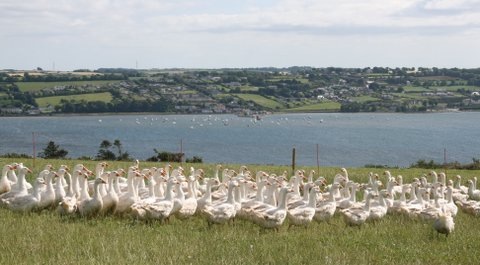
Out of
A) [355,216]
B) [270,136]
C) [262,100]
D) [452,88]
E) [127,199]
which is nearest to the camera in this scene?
[355,216]

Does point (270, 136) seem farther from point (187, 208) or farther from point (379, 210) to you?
point (187, 208)

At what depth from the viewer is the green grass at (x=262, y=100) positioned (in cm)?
16559

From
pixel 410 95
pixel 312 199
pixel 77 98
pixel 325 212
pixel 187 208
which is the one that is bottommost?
pixel 410 95

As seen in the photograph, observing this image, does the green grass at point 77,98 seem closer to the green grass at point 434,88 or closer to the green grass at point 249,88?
the green grass at point 249,88

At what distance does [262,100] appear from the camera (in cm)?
17250

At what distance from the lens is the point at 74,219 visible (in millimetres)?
16766

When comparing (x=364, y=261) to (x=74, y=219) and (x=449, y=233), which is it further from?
(x=74, y=219)

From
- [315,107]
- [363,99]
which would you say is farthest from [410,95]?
[315,107]

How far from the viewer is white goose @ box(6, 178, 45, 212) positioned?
17609mm

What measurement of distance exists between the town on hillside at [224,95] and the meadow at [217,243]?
133673 millimetres

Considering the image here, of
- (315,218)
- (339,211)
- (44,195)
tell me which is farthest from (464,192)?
(44,195)

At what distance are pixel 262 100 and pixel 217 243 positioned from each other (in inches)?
6246

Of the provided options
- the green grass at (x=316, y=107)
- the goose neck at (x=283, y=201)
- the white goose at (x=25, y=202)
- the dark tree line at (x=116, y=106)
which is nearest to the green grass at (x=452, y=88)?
the green grass at (x=316, y=107)

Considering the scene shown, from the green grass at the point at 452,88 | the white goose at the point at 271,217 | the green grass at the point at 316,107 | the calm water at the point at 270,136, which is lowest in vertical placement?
the calm water at the point at 270,136
